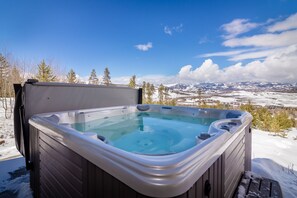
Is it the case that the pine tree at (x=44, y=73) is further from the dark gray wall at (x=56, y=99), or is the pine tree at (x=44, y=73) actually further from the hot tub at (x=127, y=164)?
the hot tub at (x=127, y=164)

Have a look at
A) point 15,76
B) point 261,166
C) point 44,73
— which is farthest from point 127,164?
point 44,73

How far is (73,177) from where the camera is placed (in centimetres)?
94

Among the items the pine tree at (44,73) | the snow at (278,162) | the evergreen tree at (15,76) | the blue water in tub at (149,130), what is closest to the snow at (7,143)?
the blue water in tub at (149,130)

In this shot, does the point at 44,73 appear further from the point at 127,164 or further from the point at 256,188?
the point at 256,188

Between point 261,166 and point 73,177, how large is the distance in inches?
95.1

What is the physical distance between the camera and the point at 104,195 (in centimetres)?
71

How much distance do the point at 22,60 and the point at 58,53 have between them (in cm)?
154

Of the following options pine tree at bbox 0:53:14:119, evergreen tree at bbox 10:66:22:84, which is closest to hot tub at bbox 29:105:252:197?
evergreen tree at bbox 10:66:22:84

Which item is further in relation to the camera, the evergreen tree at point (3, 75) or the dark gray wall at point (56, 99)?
the evergreen tree at point (3, 75)

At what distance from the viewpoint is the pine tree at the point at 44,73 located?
669 cm

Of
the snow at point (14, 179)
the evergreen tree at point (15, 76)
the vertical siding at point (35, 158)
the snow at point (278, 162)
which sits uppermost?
→ the evergreen tree at point (15, 76)

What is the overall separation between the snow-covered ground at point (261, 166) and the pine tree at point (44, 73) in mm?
3956

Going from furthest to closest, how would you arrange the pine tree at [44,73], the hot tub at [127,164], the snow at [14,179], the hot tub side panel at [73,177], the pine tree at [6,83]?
the pine tree at [44,73] < the pine tree at [6,83] < the snow at [14,179] < the hot tub side panel at [73,177] < the hot tub at [127,164]

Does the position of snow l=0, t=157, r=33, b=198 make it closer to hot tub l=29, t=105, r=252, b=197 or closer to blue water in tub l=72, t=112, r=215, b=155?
hot tub l=29, t=105, r=252, b=197
